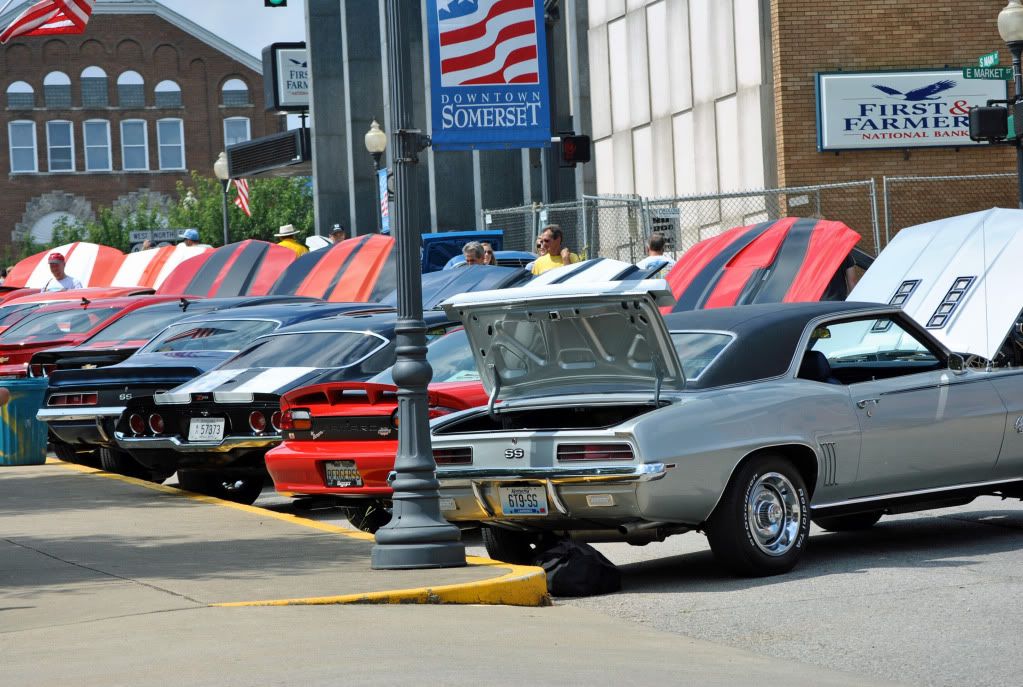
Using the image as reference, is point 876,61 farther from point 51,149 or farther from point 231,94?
point 51,149

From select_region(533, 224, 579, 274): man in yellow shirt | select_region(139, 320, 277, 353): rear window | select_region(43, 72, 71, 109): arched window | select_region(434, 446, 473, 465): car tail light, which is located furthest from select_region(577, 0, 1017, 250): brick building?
select_region(43, 72, 71, 109): arched window

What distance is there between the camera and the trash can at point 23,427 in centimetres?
1681

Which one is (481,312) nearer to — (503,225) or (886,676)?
(886,676)

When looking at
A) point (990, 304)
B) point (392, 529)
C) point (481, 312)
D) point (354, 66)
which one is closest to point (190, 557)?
point (392, 529)

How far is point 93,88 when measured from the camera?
71812mm

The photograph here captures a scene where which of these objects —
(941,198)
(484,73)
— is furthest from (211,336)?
(941,198)

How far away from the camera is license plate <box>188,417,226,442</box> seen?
40.6 ft

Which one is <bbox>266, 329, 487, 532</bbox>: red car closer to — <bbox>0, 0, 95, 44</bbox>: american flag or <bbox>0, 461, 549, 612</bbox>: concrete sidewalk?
<bbox>0, 461, 549, 612</bbox>: concrete sidewalk

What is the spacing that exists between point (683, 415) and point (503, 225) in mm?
28929

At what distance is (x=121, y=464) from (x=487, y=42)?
18.3ft

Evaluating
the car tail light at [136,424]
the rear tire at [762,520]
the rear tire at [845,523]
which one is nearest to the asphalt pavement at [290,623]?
the rear tire at [762,520]

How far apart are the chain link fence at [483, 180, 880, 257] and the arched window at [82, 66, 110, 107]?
146ft

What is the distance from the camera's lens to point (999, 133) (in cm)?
1911

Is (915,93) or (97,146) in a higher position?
(97,146)
